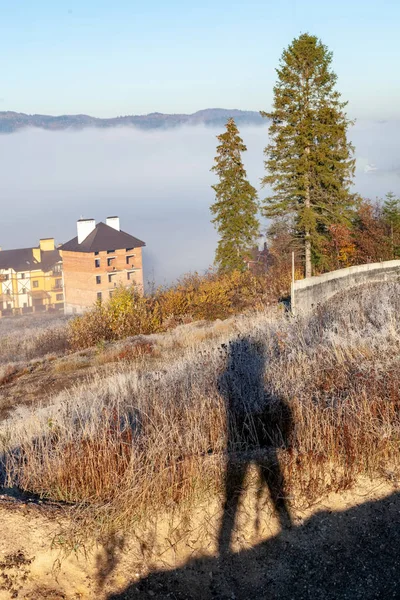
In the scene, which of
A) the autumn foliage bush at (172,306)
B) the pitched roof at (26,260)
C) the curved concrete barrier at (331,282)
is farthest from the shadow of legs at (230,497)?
the pitched roof at (26,260)

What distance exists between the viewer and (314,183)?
2934 centimetres

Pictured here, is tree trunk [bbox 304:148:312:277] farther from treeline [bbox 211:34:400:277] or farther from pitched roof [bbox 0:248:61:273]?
pitched roof [bbox 0:248:61:273]

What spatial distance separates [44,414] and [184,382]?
2252 millimetres

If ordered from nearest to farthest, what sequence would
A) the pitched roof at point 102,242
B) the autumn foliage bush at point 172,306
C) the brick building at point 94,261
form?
the autumn foliage bush at point 172,306 → the pitched roof at point 102,242 → the brick building at point 94,261

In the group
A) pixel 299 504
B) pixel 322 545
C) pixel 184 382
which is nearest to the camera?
pixel 322 545

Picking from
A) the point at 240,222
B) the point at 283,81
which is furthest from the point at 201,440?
the point at 240,222

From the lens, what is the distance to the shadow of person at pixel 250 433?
6.19 metres

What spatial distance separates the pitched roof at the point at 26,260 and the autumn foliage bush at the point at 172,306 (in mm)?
49400

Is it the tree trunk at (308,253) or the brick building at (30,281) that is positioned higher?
the tree trunk at (308,253)

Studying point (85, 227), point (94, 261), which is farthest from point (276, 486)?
point (85, 227)

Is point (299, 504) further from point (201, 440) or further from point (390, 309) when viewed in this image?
point (390, 309)

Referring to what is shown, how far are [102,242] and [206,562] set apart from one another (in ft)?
220

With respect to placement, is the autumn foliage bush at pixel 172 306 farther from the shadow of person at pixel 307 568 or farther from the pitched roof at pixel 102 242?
the pitched roof at pixel 102 242

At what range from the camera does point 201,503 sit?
20.1 feet
